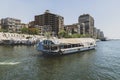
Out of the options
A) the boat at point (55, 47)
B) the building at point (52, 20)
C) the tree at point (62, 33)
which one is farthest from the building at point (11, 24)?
the boat at point (55, 47)

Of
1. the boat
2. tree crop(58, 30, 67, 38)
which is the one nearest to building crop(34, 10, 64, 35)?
tree crop(58, 30, 67, 38)

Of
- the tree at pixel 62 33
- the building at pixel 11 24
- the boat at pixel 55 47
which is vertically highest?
the building at pixel 11 24

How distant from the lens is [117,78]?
27.2 meters

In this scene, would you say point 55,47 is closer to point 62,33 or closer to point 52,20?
point 62,33

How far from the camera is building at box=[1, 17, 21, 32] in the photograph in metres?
161

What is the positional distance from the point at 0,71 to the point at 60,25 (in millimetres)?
171005

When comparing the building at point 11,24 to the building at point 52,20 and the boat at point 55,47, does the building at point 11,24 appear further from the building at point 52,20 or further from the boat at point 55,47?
the boat at point 55,47

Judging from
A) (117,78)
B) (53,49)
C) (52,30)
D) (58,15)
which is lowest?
(117,78)

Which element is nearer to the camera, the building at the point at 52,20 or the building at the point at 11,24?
the building at the point at 11,24

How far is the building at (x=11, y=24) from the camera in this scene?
6351 inches

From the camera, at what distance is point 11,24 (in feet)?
534

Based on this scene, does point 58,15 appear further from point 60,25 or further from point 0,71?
point 0,71

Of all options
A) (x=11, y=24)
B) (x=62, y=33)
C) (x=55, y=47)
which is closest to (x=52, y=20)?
(x=62, y=33)

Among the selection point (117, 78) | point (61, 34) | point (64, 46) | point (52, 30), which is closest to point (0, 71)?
point (117, 78)
